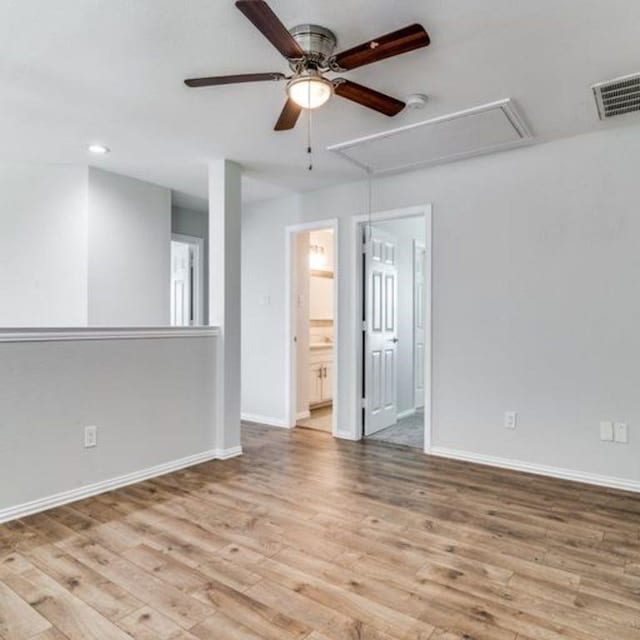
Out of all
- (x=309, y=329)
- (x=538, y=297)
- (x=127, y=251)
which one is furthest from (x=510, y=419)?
(x=127, y=251)

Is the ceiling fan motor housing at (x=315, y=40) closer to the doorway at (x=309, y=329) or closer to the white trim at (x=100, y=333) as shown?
the white trim at (x=100, y=333)

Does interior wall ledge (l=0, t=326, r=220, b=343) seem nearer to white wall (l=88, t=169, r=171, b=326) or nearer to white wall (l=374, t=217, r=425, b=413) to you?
white wall (l=88, t=169, r=171, b=326)

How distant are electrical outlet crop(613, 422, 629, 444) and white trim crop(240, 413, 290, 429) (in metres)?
2.93

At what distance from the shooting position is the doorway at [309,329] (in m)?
4.81

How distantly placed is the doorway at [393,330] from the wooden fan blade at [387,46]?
2263 mm

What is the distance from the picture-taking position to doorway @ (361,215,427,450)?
14.6ft

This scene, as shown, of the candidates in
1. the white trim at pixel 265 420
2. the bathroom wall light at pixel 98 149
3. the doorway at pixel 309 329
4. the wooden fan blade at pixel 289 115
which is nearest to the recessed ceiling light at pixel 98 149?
the bathroom wall light at pixel 98 149

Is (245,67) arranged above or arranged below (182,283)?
above

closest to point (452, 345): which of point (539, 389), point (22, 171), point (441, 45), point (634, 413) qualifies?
point (539, 389)

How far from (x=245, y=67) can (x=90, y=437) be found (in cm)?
246

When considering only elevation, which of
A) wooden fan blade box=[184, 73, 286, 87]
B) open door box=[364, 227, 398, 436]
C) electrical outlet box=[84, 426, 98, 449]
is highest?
wooden fan blade box=[184, 73, 286, 87]

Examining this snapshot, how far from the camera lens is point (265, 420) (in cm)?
503

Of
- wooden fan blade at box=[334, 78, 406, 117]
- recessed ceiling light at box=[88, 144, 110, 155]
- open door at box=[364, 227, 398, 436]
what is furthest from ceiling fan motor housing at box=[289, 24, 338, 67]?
open door at box=[364, 227, 398, 436]

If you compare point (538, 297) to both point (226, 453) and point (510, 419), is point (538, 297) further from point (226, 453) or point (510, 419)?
point (226, 453)
